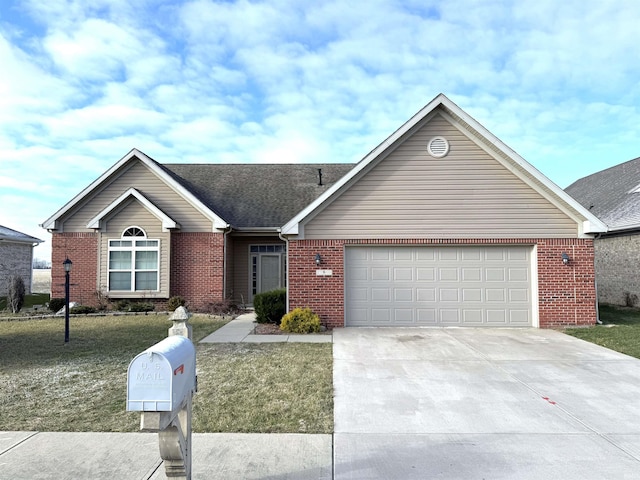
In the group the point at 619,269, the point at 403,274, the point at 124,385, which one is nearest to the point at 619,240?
the point at 619,269

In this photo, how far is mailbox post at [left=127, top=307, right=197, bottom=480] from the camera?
8.39ft

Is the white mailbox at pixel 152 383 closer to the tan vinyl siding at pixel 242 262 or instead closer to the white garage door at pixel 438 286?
the white garage door at pixel 438 286

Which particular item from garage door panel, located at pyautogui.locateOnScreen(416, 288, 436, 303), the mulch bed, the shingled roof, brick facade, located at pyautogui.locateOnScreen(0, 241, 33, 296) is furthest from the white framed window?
garage door panel, located at pyautogui.locateOnScreen(416, 288, 436, 303)

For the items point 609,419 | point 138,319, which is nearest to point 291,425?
point 609,419

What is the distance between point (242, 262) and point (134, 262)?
4070mm

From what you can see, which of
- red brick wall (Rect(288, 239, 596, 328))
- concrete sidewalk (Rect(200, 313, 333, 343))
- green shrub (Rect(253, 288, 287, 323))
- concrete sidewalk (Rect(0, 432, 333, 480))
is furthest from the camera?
green shrub (Rect(253, 288, 287, 323))

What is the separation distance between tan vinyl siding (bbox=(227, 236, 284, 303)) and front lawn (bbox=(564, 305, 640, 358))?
10838 mm

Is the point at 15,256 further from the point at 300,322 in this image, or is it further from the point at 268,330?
the point at 300,322

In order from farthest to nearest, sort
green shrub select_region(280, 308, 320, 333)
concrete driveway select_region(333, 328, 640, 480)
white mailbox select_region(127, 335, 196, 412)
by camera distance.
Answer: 1. green shrub select_region(280, 308, 320, 333)
2. concrete driveway select_region(333, 328, 640, 480)
3. white mailbox select_region(127, 335, 196, 412)

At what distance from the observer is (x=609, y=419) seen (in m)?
4.82

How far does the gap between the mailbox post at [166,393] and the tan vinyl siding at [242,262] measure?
1352cm

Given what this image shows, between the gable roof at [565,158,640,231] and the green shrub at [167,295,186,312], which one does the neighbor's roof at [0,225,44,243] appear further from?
the gable roof at [565,158,640,231]

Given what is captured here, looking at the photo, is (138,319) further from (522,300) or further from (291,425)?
(522,300)

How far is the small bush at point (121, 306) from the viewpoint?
14236mm
